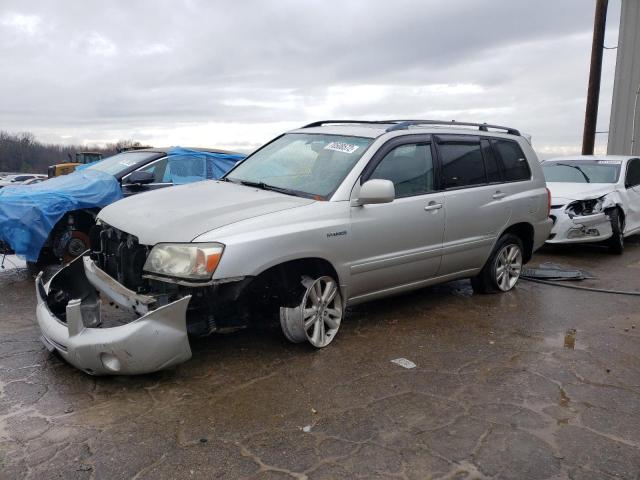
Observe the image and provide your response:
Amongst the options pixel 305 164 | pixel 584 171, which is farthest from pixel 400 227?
pixel 584 171

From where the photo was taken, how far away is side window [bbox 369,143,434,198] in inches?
187

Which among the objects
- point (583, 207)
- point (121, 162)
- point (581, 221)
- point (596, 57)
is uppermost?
point (596, 57)

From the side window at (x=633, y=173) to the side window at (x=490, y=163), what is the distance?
188 inches

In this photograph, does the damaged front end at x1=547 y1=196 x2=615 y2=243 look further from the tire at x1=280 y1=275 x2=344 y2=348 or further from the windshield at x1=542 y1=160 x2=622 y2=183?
the tire at x1=280 y1=275 x2=344 y2=348

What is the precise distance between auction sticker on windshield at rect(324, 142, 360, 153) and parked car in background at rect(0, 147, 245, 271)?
345cm

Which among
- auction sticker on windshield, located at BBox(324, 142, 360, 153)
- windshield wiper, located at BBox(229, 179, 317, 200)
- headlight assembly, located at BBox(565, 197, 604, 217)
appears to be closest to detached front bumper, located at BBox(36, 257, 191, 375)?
windshield wiper, located at BBox(229, 179, 317, 200)

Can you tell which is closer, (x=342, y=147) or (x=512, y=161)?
(x=342, y=147)

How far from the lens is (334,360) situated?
422 centimetres

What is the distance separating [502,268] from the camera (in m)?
6.20

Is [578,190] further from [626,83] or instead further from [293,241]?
[626,83]

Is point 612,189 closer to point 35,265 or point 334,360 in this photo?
point 334,360

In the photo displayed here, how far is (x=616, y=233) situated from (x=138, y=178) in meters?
7.27

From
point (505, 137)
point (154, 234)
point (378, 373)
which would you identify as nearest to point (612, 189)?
point (505, 137)

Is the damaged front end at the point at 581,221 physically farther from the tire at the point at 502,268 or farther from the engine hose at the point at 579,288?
the tire at the point at 502,268
